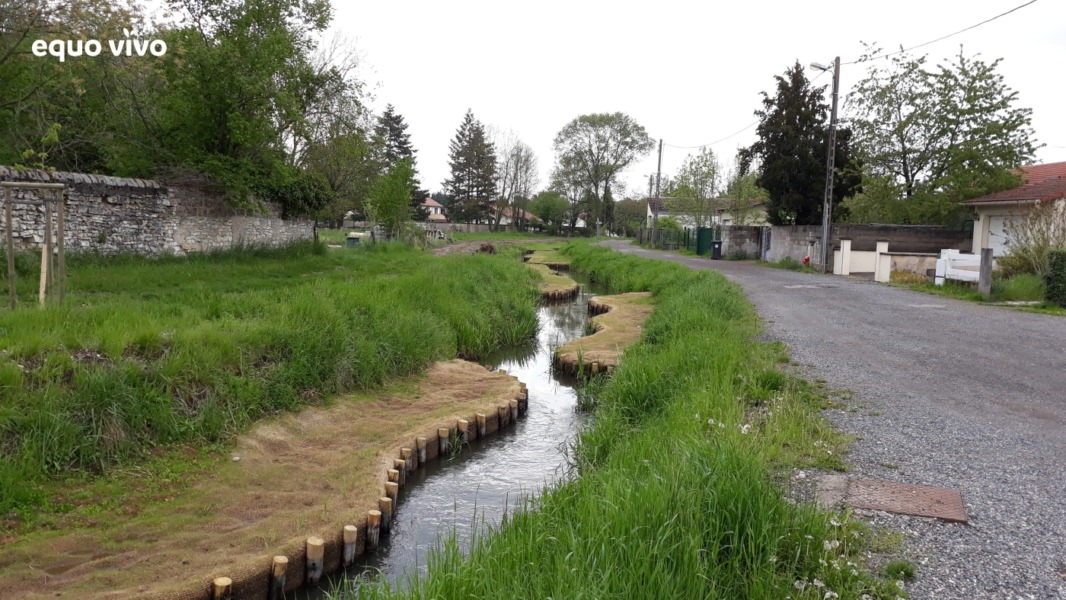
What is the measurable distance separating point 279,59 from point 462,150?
51.6 metres

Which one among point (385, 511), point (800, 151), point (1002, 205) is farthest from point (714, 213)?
point (385, 511)

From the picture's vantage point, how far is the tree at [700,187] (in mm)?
45625

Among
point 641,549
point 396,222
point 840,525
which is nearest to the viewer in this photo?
point 641,549

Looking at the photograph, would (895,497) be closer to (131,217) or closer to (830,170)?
(131,217)

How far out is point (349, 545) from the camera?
4.85 meters

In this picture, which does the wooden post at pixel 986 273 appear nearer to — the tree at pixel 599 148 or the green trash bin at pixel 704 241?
the green trash bin at pixel 704 241

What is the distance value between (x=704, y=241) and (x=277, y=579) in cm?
3326

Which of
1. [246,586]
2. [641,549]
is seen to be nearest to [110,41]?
[246,586]

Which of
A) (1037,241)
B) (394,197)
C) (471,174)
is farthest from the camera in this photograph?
(471,174)

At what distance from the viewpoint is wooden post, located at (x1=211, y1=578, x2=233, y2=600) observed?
404 cm

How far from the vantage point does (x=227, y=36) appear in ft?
49.5

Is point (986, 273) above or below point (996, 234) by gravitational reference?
below

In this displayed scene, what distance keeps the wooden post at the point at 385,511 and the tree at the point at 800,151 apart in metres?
26.1

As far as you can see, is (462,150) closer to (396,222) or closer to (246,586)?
(396,222)
